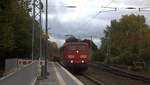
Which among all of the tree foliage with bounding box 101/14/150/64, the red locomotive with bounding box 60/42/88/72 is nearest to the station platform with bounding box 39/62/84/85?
the red locomotive with bounding box 60/42/88/72

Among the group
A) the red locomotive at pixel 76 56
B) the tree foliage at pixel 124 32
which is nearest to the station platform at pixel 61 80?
the red locomotive at pixel 76 56

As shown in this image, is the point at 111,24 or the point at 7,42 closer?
the point at 7,42

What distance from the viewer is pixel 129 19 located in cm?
5994

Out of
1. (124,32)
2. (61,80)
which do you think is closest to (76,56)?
(61,80)

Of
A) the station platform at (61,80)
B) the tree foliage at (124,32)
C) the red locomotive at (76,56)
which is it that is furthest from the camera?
the tree foliage at (124,32)

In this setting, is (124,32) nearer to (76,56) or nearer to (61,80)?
(76,56)

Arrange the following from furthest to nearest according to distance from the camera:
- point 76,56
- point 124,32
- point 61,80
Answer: point 124,32, point 76,56, point 61,80

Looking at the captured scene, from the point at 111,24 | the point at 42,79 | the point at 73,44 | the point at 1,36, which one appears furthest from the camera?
the point at 111,24

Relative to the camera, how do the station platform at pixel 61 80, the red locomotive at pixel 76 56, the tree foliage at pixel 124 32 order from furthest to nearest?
the tree foliage at pixel 124 32 → the red locomotive at pixel 76 56 → the station platform at pixel 61 80

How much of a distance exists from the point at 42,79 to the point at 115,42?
47.8 meters

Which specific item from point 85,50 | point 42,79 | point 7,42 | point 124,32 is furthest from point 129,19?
point 42,79

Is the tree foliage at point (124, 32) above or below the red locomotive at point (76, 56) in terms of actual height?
above

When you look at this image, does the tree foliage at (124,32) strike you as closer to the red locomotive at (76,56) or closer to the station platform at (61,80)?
the red locomotive at (76,56)

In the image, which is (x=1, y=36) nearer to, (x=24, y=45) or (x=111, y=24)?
(x=24, y=45)
